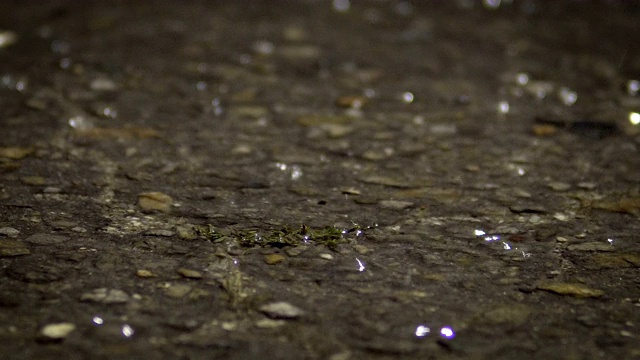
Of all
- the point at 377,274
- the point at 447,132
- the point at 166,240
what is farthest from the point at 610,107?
the point at 166,240

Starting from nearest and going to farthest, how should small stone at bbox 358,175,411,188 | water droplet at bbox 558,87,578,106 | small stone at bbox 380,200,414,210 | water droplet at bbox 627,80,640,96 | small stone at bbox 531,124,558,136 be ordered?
small stone at bbox 380,200,414,210 → small stone at bbox 358,175,411,188 → small stone at bbox 531,124,558,136 → water droplet at bbox 558,87,578,106 → water droplet at bbox 627,80,640,96

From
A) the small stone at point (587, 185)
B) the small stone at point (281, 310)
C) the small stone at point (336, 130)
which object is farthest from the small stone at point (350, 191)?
the small stone at point (587, 185)

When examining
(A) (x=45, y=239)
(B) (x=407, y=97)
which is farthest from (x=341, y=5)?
(A) (x=45, y=239)

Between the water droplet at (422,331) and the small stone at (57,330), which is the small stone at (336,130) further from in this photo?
the small stone at (57,330)

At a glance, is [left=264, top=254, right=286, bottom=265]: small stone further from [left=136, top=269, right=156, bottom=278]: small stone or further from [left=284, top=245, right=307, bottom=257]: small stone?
[left=136, top=269, right=156, bottom=278]: small stone

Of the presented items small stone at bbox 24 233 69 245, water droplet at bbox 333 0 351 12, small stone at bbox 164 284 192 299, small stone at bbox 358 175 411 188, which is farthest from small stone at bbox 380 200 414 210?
water droplet at bbox 333 0 351 12

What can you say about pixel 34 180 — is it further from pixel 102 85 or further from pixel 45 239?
pixel 102 85

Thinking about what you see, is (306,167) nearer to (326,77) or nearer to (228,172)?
(228,172)
